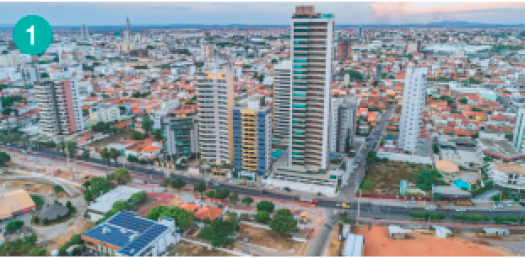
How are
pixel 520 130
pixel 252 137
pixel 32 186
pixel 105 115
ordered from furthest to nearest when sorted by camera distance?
pixel 105 115 → pixel 520 130 → pixel 32 186 → pixel 252 137

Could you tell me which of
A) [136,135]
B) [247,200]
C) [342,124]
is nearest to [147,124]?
[136,135]

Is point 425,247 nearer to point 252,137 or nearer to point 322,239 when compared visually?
point 322,239

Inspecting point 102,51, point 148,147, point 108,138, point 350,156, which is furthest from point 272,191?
point 102,51

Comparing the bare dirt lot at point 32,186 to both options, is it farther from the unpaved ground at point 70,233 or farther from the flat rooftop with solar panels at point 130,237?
the flat rooftop with solar panels at point 130,237

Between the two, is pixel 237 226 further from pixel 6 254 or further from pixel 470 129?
pixel 470 129

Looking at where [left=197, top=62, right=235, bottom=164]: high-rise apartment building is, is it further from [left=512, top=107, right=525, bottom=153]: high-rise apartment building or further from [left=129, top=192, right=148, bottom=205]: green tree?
[left=512, top=107, right=525, bottom=153]: high-rise apartment building

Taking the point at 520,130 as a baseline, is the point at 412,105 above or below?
above

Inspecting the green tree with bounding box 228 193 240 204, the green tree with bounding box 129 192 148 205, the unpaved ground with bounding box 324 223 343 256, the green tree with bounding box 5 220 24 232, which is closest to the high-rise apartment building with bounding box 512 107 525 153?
the unpaved ground with bounding box 324 223 343 256
